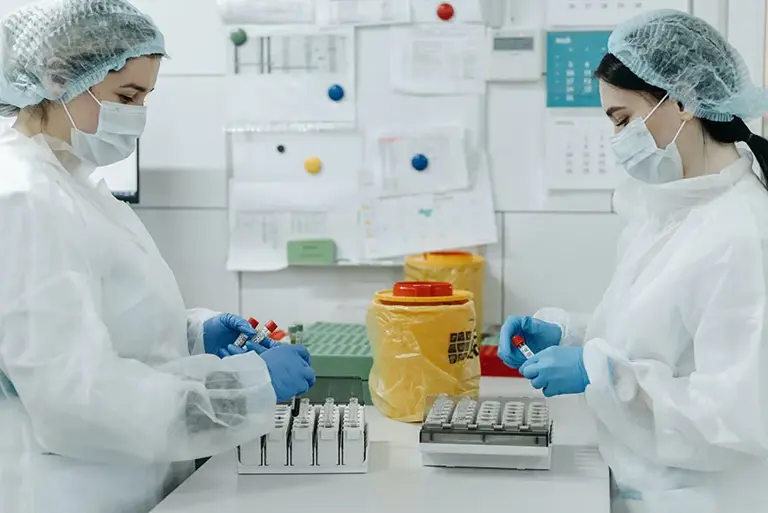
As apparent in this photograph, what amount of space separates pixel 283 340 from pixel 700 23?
1055 mm

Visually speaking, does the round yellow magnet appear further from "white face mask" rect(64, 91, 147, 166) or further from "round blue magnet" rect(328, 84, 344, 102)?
"white face mask" rect(64, 91, 147, 166)

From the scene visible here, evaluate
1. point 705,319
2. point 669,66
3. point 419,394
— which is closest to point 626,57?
point 669,66

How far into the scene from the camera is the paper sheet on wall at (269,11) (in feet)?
8.20

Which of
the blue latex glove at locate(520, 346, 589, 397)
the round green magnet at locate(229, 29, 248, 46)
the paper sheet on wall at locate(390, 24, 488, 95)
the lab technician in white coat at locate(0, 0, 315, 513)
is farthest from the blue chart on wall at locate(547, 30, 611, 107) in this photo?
the lab technician in white coat at locate(0, 0, 315, 513)

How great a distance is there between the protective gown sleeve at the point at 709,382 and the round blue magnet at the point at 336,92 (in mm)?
1281

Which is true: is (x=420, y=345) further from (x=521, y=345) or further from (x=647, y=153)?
(x=647, y=153)

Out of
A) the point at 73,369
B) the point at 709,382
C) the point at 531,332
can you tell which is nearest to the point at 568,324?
the point at 531,332

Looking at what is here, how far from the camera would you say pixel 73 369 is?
1.29 meters

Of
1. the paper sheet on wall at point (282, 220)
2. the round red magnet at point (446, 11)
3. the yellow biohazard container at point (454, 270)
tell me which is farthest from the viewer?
the paper sheet on wall at point (282, 220)

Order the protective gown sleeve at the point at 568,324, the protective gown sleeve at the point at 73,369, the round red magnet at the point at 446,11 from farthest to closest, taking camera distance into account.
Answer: the round red magnet at the point at 446,11 → the protective gown sleeve at the point at 568,324 → the protective gown sleeve at the point at 73,369

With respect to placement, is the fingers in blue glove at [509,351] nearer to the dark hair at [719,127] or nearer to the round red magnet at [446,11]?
the dark hair at [719,127]

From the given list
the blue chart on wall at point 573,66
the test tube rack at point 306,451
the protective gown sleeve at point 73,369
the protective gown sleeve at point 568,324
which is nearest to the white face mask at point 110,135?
the protective gown sleeve at point 73,369

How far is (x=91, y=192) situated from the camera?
4.94ft

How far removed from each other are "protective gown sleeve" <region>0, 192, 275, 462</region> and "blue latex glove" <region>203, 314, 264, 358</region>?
0.37 metres
